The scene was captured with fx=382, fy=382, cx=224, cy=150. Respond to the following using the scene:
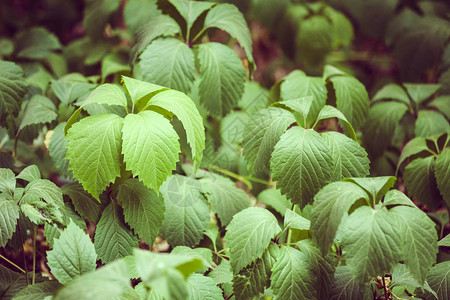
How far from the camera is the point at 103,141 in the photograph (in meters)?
1.27

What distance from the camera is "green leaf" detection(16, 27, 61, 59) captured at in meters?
2.47

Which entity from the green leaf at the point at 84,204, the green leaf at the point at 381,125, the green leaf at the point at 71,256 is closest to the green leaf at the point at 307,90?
the green leaf at the point at 381,125

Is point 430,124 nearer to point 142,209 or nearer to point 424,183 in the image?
point 424,183

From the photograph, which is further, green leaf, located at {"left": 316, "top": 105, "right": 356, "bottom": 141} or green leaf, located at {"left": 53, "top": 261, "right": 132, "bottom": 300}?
green leaf, located at {"left": 316, "top": 105, "right": 356, "bottom": 141}

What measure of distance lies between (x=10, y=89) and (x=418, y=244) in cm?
170

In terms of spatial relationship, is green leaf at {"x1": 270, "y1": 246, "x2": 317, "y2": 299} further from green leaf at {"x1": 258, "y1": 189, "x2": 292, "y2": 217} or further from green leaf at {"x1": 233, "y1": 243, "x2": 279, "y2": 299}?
green leaf at {"x1": 258, "y1": 189, "x2": 292, "y2": 217}

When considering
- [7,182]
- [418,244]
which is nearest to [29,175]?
[7,182]

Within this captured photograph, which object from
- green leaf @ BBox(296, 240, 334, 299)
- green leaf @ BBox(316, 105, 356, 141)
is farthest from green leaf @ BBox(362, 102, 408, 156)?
green leaf @ BBox(296, 240, 334, 299)

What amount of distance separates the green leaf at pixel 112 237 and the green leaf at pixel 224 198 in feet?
1.19

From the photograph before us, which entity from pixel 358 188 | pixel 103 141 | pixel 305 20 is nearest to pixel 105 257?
Result: pixel 103 141

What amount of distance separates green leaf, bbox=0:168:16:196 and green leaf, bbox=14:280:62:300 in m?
0.33

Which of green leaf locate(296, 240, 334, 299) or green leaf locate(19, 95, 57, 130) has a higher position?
green leaf locate(19, 95, 57, 130)

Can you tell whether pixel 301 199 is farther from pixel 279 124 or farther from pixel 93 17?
pixel 93 17

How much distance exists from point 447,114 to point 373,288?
1107mm
